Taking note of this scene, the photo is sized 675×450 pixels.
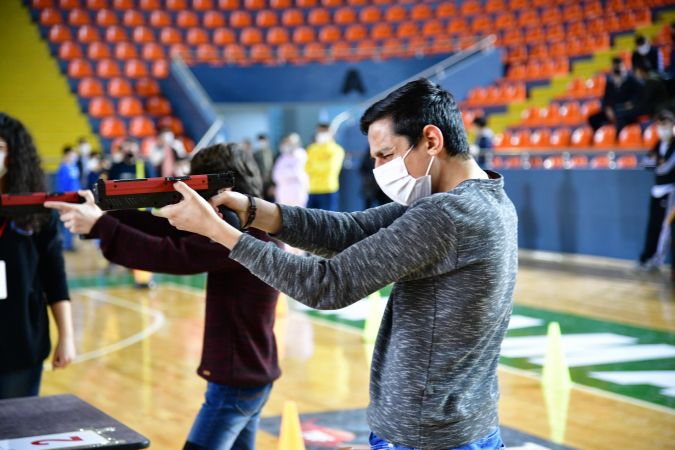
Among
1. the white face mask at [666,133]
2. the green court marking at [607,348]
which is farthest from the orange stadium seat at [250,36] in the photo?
the green court marking at [607,348]

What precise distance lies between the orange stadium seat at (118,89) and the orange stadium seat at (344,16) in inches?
249

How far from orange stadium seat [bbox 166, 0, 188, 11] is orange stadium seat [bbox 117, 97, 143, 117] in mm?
4238

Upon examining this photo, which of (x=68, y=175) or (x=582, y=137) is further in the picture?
(x=582, y=137)

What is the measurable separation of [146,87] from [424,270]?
22559 millimetres

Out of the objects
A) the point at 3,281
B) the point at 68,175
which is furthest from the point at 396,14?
the point at 3,281

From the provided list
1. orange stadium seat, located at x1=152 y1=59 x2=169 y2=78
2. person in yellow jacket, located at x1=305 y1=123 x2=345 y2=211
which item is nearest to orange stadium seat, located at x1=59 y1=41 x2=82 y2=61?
orange stadium seat, located at x1=152 y1=59 x2=169 y2=78

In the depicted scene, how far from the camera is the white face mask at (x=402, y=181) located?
8.30 feet

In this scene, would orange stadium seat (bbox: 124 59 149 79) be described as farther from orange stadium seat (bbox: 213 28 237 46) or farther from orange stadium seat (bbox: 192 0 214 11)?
orange stadium seat (bbox: 192 0 214 11)

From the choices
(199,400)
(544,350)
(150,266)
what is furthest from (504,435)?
→ (150,266)

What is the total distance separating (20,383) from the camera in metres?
3.82

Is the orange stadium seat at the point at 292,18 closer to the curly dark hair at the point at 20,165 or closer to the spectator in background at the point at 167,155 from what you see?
the spectator in background at the point at 167,155

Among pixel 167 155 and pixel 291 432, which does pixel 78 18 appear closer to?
pixel 167 155

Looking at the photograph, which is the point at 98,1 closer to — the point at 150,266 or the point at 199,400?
the point at 199,400

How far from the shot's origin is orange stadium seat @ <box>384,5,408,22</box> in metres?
27.0
